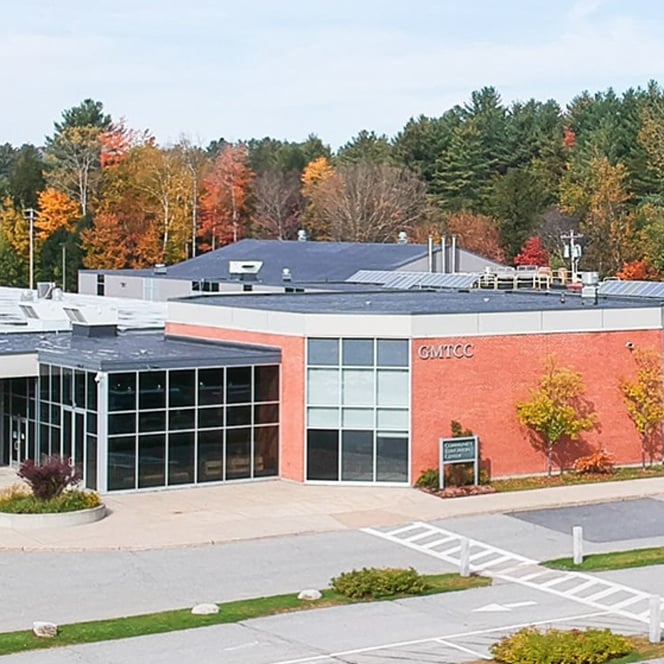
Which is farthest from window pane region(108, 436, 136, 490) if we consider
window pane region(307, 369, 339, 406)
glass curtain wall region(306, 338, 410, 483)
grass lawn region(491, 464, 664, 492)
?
grass lawn region(491, 464, 664, 492)

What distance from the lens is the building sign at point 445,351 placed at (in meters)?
37.9

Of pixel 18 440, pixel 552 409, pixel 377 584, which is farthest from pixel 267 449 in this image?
pixel 377 584

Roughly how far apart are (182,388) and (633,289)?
18.8 m

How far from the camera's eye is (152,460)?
37125 millimetres

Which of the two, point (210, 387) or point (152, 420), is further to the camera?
point (210, 387)

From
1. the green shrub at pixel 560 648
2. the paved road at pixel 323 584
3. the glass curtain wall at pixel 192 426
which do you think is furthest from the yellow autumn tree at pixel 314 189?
the green shrub at pixel 560 648

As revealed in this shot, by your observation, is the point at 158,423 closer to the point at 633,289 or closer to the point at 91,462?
the point at 91,462

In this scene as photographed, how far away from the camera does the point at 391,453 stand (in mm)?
37812

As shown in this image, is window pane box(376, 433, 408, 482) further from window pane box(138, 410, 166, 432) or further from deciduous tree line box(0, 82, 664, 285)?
deciduous tree line box(0, 82, 664, 285)

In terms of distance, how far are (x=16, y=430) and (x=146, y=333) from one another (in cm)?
567

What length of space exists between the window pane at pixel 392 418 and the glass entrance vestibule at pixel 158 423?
291 cm

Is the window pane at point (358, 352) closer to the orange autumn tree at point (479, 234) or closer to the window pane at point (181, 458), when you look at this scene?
the window pane at point (181, 458)

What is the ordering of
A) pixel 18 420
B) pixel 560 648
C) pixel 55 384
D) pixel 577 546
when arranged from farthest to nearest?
pixel 18 420 → pixel 55 384 → pixel 577 546 → pixel 560 648

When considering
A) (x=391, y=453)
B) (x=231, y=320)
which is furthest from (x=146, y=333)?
(x=391, y=453)
